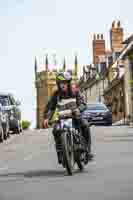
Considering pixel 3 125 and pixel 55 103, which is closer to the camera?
pixel 55 103

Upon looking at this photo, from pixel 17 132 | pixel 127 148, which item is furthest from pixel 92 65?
pixel 127 148

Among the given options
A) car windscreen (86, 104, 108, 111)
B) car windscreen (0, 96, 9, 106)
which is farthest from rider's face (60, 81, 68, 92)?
car windscreen (86, 104, 108, 111)

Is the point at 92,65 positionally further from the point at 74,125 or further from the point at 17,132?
the point at 74,125

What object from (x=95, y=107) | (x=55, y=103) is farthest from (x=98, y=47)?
(x=55, y=103)

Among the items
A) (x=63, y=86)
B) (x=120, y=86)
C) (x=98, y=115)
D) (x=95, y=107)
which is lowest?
(x=120, y=86)

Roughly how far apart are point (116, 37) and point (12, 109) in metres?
60.8

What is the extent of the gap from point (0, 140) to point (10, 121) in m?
5.00

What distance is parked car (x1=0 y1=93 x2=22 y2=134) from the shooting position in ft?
110

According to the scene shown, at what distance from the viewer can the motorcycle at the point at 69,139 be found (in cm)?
1304

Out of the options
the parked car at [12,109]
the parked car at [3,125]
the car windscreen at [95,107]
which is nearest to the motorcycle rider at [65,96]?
the parked car at [3,125]

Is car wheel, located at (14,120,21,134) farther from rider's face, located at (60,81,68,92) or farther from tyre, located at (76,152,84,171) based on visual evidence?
rider's face, located at (60,81,68,92)

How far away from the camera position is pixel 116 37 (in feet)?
307

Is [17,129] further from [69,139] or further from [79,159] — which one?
[69,139]

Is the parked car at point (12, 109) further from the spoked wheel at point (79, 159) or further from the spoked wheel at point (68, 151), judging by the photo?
the spoked wheel at point (68, 151)
